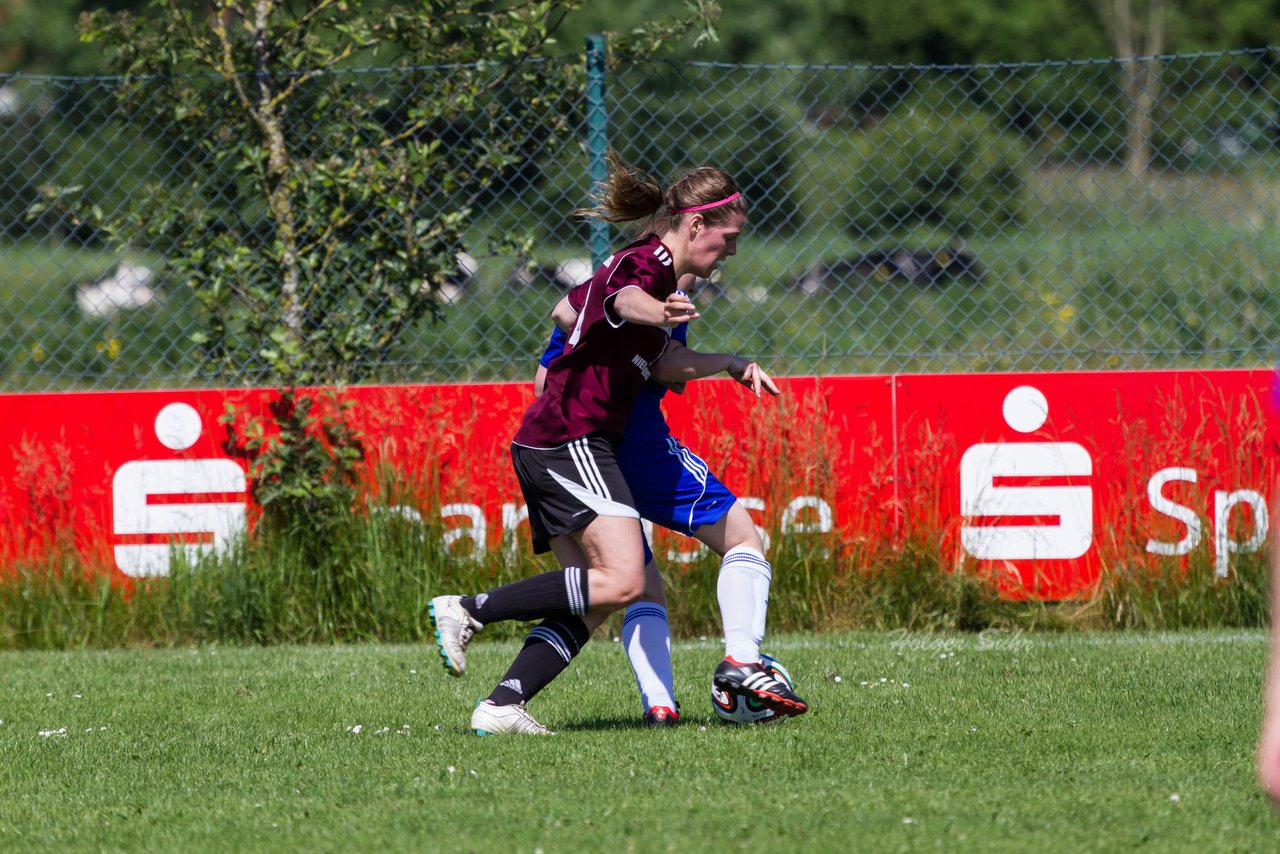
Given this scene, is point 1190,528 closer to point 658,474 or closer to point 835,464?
point 835,464

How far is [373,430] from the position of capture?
677 centimetres

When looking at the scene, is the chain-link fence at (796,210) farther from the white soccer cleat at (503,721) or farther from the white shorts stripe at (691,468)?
the white soccer cleat at (503,721)

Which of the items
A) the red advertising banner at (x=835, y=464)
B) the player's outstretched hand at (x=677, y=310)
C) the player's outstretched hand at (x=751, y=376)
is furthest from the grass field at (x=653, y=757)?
the player's outstretched hand at (x=677, y=310)

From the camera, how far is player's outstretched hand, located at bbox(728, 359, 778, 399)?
4238 mm

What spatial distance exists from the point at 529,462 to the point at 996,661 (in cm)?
218

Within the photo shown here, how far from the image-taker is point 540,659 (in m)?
4.50

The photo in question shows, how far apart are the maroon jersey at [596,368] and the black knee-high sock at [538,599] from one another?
1.26ft

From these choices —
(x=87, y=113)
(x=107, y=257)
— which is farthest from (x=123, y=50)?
(x=107, y=257)

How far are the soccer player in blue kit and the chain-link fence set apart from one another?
2076 mm

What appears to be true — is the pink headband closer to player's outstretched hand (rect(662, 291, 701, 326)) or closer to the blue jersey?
the blue jersey

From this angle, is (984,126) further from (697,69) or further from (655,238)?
(655,238)

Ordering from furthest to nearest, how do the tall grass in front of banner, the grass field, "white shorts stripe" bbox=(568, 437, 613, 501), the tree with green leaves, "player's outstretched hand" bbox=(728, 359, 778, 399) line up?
the tree with green leaves → the tall grass in front of banner → "white shorts stripe" bbox=(568, 437, 613, 501) → "player's outstretched hand" bbox=(728, 359, 778, 399) → the grass field

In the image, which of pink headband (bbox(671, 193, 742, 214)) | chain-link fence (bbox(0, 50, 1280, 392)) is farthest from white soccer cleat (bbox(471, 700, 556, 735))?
chain-link fence (bbox(0, 50, 1280, 392))

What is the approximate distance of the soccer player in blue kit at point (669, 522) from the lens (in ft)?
14.9
